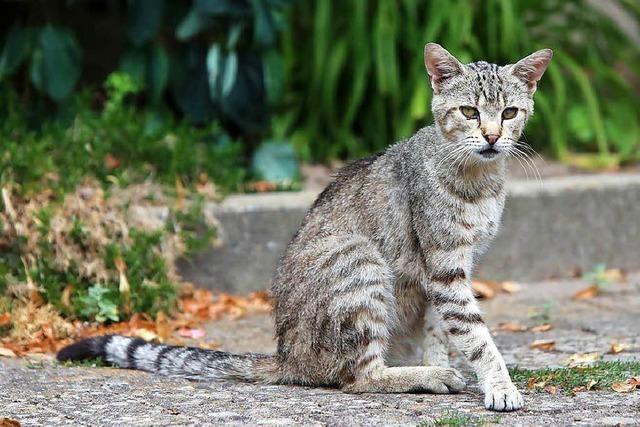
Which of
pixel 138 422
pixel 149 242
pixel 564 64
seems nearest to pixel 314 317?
pixel 138 422

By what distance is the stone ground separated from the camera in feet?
12.9

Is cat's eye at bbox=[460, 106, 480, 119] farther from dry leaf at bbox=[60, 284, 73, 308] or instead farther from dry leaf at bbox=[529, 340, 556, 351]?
dry leaf at bbox=[60, 284, 73, 308]

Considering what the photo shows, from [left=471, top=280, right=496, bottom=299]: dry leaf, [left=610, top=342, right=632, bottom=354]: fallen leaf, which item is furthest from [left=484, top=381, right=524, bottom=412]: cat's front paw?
[left=471, top=280, right=496, bottom=299]: dry leaf

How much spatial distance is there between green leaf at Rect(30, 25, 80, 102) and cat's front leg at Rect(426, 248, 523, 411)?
11.4 ft

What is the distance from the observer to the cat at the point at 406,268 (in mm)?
4445

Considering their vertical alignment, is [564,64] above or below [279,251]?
above

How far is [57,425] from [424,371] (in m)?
1.48

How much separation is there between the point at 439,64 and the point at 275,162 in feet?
9.83

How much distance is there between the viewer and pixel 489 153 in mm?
4406

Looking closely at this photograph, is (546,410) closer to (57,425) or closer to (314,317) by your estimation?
(314,317)

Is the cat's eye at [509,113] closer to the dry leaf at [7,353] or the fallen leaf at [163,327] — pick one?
the fallen leaf at [163,327]

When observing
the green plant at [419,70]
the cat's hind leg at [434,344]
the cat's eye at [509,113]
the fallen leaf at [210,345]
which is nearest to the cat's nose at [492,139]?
the cat's eye at [509,113]

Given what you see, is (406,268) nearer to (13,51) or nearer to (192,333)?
(192,333)

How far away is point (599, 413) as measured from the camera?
13.0ft
